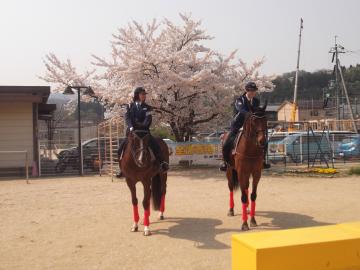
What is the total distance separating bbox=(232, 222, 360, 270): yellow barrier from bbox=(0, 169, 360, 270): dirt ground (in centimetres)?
239

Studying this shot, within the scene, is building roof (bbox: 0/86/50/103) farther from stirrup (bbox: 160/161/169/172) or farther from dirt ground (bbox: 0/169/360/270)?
stirrup (bbox: 160/161/169/172)

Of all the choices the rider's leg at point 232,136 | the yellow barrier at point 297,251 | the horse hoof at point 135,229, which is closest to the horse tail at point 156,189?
the horse hoof at point 135,229

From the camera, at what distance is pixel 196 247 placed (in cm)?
675

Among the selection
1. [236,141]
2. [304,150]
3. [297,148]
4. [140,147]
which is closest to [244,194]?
[236,141]

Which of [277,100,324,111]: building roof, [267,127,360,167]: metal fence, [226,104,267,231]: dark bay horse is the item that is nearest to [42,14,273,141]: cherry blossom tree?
[267,127,360,167]: metal fence

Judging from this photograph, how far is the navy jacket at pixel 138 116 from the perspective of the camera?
8031mm

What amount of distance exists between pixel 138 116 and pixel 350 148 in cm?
1860

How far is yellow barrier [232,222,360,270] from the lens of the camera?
125 inches

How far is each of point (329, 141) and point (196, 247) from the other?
58.7ft

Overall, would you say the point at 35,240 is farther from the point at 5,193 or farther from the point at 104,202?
the point at 5,193

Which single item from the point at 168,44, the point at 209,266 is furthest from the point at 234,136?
the point at 168,44

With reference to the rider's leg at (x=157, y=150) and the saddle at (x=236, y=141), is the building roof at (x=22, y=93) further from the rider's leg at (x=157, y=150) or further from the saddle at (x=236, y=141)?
the saddle at (x=236, y=141)

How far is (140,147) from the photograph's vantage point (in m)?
7.86

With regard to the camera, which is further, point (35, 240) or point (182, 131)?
point (182, 131)
